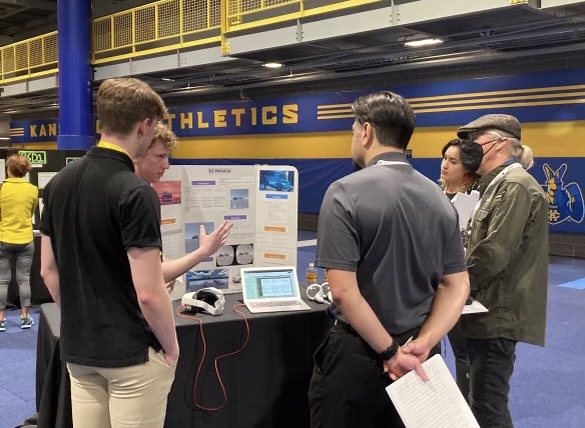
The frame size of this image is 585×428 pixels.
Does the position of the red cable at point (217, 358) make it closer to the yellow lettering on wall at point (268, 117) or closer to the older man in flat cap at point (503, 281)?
the older man in flat cap at point (503, 281)

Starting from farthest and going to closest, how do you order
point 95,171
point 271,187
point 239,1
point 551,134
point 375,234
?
point 551,134
point 239,1
point 271,187
point 375,234
point 95,171

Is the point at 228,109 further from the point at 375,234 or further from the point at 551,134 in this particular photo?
the point at 375,234

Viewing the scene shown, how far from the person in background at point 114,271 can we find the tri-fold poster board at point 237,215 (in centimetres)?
120

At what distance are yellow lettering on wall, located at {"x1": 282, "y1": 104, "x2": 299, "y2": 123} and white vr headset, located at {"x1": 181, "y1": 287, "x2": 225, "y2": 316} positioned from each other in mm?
10688

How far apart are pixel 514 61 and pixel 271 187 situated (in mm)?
8032

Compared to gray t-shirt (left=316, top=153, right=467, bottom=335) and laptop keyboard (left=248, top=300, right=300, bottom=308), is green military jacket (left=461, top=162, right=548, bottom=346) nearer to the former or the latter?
gray t-shirt (left=316, top=153, right=467, bottom=335)

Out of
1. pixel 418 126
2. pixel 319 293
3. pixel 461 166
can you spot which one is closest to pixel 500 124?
pixel 461 166

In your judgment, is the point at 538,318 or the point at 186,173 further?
the point at 186,173

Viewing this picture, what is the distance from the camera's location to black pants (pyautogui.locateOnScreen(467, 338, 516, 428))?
7.60 ft

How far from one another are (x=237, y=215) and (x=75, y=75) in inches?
351

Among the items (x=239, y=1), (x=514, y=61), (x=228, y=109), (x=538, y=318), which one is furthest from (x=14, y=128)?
(x=538, y=318)

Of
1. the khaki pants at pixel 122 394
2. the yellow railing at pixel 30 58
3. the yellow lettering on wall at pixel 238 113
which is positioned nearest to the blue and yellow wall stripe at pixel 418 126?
→ the yellow lettering on wall at pixel 238 113

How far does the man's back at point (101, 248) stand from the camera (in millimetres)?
1533

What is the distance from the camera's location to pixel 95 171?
1.58m
